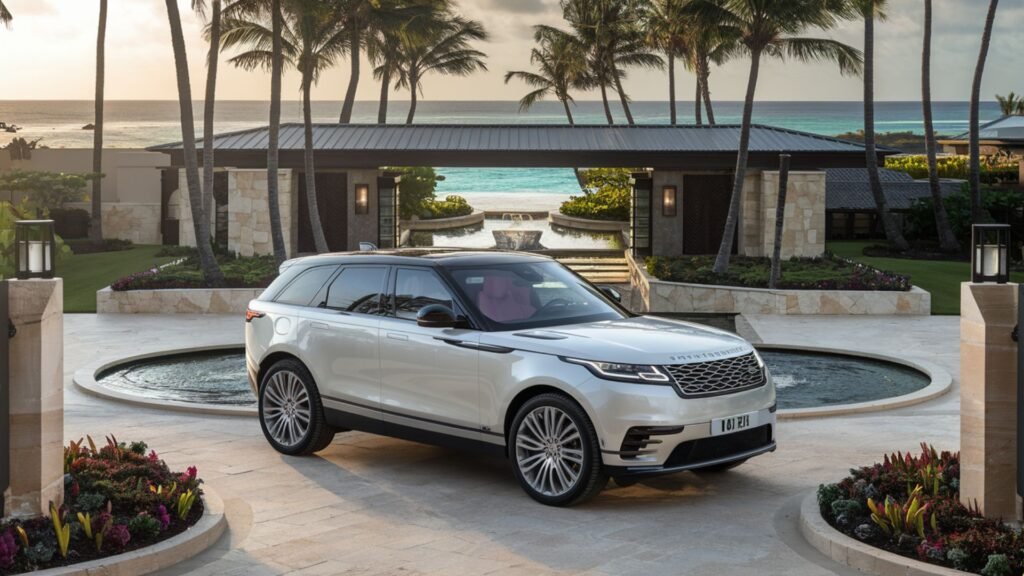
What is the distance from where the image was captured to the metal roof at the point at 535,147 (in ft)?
100

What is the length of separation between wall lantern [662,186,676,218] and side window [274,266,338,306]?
22.9 meters

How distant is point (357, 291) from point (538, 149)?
20912mm

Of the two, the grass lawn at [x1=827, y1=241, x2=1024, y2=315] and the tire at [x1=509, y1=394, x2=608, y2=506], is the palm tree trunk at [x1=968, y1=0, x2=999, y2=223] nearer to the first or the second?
the grass lawn at [x1=827, y1=241, x2=1024, y2=315]

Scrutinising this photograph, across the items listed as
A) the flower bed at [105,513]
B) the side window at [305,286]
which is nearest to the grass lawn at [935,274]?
the side window at [305,286]

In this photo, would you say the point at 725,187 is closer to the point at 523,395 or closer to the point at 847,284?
the point at 847,284

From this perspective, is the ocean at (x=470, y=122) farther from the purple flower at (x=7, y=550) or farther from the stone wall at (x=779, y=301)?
the purple flower at (x=7, y=550)

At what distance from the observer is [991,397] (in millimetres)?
7266

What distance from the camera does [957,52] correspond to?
130375 mm

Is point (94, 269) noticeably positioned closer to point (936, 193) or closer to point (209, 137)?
point (209, 137)

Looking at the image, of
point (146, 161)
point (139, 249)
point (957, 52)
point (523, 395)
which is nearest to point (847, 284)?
point (523, 395)

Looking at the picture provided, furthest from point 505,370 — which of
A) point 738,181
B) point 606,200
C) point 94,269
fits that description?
point 606,200

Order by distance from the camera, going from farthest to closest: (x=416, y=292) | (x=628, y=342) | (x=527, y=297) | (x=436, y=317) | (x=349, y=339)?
(x=349, y=339), (x=416, y=292), (x=527, y=297), (x=436, y=317), (x=628, y=342)

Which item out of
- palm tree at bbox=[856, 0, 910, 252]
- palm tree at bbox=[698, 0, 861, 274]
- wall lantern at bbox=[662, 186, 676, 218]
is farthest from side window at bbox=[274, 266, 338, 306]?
palm tree at bbox=[856, 0, 910, 252]

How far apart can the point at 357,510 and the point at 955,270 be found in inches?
899
